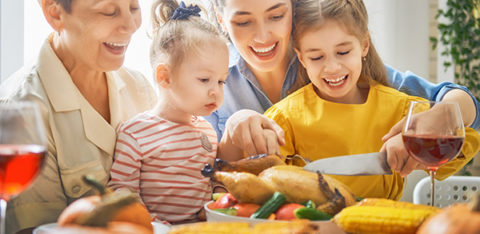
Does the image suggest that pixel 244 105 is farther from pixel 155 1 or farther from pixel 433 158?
pixel 433 158

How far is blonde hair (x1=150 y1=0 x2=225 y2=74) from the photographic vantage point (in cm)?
150

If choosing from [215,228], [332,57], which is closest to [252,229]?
[215,228]

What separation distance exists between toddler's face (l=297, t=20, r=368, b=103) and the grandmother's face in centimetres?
57

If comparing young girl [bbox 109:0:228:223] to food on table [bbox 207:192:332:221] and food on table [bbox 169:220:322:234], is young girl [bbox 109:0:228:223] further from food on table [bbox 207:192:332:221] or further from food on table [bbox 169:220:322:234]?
food on table [bbox 169:220:322:234]

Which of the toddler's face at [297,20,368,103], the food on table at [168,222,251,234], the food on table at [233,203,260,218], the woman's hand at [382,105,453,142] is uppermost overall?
the toddler's face at [297,20,368,103]

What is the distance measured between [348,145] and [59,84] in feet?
3.10

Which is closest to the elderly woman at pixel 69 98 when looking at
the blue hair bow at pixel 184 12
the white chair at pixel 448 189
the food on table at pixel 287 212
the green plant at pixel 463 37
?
the blue hair bow at pixel 184 12

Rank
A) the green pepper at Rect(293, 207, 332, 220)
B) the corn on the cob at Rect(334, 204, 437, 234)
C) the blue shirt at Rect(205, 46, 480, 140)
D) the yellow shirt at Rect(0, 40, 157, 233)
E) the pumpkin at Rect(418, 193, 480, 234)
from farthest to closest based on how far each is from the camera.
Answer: the blue shirt at Rect(205, 46, 480, 140) → the yellow shirt at Rect(0, 40, 157, 233) → the green pepper at Rect(293, 207, 332, 220) → the corn on the cob at Rect(334, 204, 437, 234) → the pumpkin at Rect(418, 193, 480, 234)

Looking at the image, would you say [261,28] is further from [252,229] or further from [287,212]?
[252,229]

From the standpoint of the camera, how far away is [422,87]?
1846mm

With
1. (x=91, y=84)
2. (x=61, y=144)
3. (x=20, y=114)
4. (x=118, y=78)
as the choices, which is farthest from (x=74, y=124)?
(x=20, y=114)

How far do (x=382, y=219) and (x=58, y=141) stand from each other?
3.24 ft

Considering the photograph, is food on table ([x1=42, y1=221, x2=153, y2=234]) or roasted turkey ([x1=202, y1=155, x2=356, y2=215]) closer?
food on table ([x1=42, y1=221, x2=153, y2=234])

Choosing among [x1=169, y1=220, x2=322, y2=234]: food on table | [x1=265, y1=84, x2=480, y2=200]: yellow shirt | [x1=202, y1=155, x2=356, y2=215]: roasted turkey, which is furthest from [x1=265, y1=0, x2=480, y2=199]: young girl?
[x1=169, y1=220, x2=322, y2=234]: food on table
